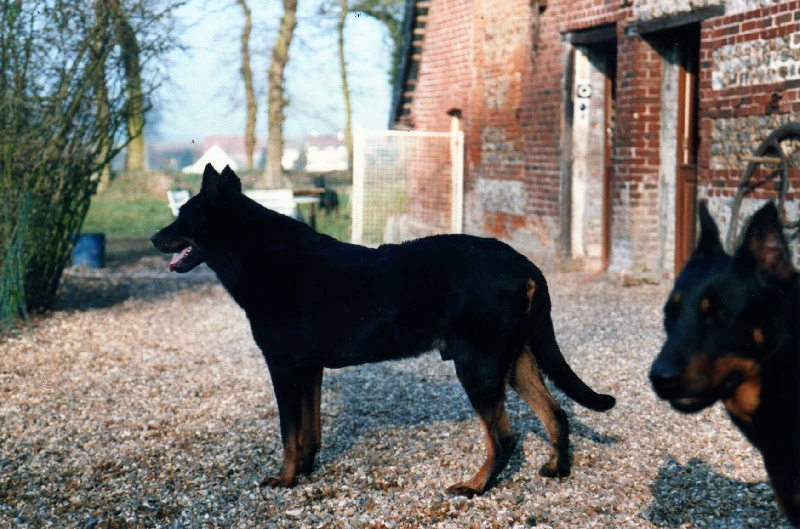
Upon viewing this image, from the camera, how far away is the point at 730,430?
6031 mm

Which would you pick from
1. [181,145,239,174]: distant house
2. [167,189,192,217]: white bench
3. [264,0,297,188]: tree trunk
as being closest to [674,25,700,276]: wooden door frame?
[167,189,192,217]: white bench

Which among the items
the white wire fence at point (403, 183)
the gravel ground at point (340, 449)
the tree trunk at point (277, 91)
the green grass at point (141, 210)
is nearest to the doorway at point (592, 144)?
the white wire fence at point (403, 183)

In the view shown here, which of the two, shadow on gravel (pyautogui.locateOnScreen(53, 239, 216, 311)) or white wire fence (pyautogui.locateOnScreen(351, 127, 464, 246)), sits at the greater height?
white wire fence (pyautogui.locateOnScreen(351, 127, 464, 246))

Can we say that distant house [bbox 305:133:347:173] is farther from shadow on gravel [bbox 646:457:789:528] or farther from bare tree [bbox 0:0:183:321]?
shadow on gravel [bbox 646:457:789:528]

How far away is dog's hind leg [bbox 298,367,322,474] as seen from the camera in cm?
538

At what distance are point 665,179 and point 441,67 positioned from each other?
6.71 m

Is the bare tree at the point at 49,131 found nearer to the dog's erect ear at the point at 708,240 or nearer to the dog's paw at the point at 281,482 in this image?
the dog's paw at the point at 281,482

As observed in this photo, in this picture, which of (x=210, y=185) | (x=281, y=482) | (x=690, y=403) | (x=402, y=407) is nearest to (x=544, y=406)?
(x=281, y=482)

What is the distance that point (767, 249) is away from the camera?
10.3 feet

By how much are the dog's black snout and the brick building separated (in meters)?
7.08

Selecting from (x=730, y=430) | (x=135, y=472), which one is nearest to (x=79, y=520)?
(x=135, y=472)

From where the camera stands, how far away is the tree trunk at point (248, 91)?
1302 inches

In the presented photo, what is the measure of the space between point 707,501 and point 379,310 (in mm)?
1909

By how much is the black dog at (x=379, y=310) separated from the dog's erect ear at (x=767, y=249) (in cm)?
186
